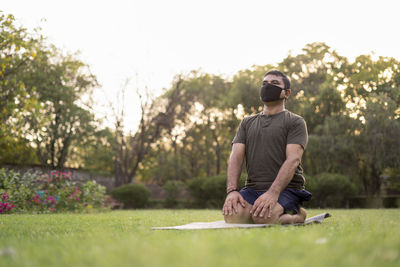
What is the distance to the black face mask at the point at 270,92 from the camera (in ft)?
17.7

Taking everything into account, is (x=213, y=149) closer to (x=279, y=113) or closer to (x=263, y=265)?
(x=279, y=113)

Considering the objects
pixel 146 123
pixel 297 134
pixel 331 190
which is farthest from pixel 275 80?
pixel 146 123

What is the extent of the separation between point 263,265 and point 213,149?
115ft

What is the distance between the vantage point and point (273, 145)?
5309 millimetres

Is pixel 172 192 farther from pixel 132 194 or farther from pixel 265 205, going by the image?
pixel 265 205

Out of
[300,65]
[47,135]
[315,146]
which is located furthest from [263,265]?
[47,135]

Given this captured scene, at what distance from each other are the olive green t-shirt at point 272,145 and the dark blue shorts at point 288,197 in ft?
0.31

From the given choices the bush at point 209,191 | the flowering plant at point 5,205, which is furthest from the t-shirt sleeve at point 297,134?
the bush at point 209,191

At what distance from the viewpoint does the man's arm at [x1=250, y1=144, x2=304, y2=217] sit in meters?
4.63

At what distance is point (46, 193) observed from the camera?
40.6 feet

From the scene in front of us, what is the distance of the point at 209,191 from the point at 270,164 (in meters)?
15.6

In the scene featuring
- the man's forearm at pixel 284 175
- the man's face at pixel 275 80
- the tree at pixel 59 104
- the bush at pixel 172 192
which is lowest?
the bush at pixel 172 192

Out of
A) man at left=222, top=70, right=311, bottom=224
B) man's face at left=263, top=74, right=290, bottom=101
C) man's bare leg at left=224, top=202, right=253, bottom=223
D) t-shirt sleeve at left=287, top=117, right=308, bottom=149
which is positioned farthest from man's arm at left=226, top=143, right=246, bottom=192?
man's face at left=263, top=74, right=290, bottom=101

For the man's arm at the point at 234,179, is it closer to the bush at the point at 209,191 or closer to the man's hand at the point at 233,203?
the man's hand at the point at 233,203
